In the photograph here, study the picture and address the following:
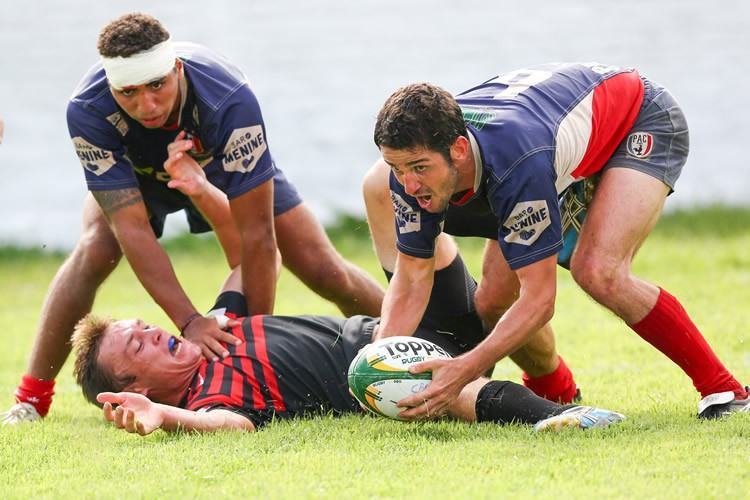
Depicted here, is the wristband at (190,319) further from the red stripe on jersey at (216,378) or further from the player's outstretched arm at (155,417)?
the player's outstretched arm at (155,417)

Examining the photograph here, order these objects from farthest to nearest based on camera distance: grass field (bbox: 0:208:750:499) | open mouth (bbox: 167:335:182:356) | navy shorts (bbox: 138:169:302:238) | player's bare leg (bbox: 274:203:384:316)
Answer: player's bare leg (bbox: 274:203:384:316)
navy shorts (bbox: 138:169:302:238)
open mouth (bbox: 167:335:182:356)
grass field (bbox: 0:208:750:499)

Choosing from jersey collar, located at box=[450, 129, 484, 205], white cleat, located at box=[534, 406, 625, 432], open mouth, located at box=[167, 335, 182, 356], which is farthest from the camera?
open mouth, located at box=[167, 335, 182, 356]

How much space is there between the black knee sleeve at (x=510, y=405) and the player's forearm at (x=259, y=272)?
1.64m

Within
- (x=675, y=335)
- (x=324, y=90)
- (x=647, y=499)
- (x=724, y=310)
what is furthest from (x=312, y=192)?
(x=647, y=499)

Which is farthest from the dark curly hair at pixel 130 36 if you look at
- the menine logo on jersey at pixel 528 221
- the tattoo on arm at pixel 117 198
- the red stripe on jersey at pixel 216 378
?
the menine logo on jersey at pixel 528 221

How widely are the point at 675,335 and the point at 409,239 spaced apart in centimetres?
141

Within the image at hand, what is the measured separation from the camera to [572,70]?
6156 mm

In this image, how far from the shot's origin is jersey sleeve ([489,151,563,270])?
209 inches

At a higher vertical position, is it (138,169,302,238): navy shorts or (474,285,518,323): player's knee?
(138,169,302,238): navy shorts

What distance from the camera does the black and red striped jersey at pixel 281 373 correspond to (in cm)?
611

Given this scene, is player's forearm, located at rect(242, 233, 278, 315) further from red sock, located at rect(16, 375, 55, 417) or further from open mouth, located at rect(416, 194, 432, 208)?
open mouth, located at rect(416, 194, 432, 208)

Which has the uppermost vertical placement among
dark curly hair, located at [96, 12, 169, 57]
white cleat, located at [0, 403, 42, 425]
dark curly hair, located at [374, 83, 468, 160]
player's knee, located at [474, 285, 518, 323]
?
dark curly hair, located at [96, 12, 169, 57]

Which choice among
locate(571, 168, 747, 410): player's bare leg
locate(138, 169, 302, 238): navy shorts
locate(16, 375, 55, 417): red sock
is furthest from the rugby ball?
locate(16, 375, 55, 417): red sock

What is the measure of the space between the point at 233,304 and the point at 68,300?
1086 mm
